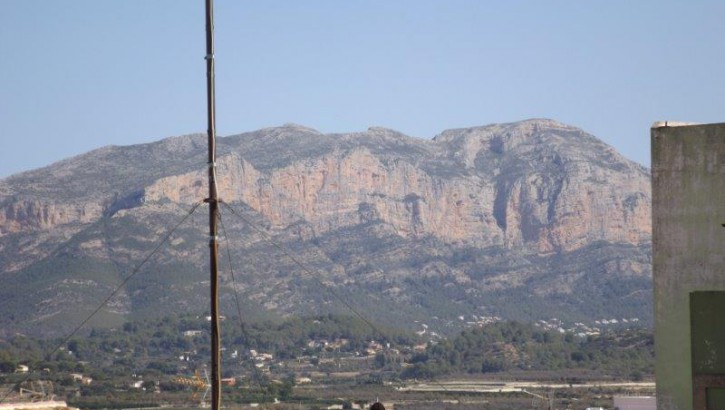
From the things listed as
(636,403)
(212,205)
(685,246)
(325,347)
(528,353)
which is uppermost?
(212,205)

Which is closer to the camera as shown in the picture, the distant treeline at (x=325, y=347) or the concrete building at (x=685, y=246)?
the concrete building at (x=685, y=246)

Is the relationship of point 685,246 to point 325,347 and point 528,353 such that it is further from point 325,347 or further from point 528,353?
point 325,347

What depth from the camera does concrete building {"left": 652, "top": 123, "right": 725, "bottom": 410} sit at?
15805 millimetres

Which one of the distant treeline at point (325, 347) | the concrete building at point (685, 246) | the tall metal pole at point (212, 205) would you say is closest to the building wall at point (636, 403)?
the concrete building at point (685, 246)

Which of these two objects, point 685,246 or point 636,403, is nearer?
point 685,246

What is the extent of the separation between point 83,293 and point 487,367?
1834 inches

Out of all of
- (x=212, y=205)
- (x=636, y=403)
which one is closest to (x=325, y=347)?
(x=636, y=403)

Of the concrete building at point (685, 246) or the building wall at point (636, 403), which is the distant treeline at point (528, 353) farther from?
the concrete building at point (685, 246)

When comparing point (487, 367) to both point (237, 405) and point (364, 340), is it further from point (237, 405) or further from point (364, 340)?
point (237, 405)

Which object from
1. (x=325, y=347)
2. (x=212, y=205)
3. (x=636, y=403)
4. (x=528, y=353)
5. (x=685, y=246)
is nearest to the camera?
(x=685, y=246)

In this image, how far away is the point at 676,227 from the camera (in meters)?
16.0

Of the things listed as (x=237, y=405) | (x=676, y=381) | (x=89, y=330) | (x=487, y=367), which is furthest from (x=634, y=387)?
(x=676, y=381)

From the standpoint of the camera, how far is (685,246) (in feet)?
52.4

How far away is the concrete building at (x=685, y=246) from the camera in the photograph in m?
15.8
